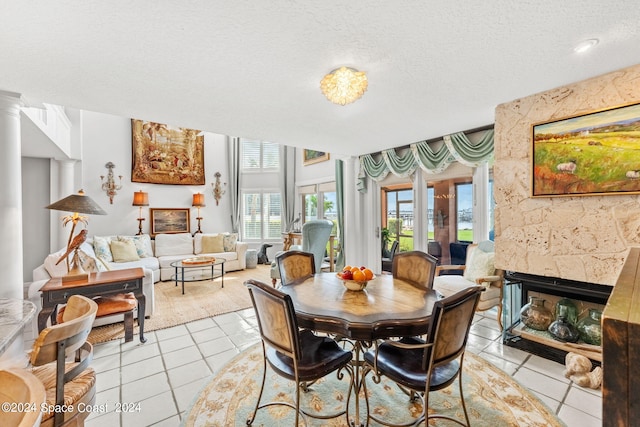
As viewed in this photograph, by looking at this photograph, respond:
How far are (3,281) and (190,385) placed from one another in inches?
69.6

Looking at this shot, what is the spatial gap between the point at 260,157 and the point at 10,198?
5.50 meters

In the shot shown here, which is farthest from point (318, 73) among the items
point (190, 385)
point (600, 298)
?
point (600, 298)

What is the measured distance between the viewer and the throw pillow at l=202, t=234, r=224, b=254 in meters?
6.01

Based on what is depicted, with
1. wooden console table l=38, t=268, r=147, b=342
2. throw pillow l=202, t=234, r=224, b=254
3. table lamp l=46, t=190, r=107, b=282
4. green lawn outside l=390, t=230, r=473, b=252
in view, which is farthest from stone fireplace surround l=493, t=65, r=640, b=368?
throw pillow l=202, t=234, r=224, b=254

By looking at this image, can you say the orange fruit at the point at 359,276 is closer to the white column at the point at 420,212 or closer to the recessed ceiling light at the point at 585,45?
the recessed ceiling light at the point at 585,45

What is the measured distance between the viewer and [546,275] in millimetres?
2488

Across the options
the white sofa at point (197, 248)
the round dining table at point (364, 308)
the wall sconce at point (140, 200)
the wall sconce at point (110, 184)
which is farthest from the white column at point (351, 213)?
the wall sconce at point (110, 184)

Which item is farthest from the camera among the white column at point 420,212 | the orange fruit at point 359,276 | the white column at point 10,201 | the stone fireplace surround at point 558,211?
the white column at point 420,212

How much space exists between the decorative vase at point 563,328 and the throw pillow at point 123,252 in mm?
6159

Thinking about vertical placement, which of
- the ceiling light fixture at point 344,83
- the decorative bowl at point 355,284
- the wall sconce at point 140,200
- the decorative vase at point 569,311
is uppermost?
the ceiling light fixture at point 344,83

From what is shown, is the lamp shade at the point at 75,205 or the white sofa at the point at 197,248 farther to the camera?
the white sofa at the point at 197,248

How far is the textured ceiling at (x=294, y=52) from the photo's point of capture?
1438 millimetres

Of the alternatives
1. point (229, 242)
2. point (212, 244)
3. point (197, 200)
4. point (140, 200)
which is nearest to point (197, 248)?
point (212, 244)

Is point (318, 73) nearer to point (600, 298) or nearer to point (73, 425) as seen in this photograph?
point (73, 425)
